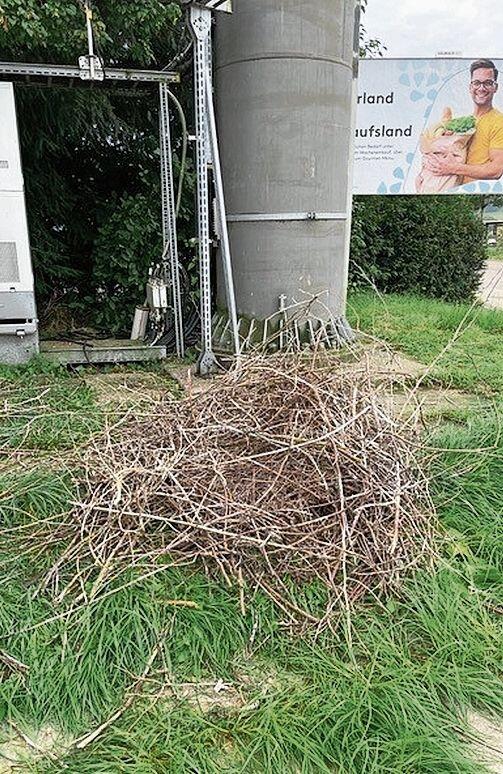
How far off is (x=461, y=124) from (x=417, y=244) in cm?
164

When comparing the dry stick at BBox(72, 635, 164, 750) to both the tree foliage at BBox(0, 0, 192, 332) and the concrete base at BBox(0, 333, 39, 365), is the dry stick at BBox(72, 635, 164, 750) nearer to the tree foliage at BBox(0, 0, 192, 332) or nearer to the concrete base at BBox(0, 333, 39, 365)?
the concrete base at BBox(0, 333, 39, 365)

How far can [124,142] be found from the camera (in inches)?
243

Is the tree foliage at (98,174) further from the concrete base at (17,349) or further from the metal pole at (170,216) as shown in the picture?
the concrete base at (17,349)

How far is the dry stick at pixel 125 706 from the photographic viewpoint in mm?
1352

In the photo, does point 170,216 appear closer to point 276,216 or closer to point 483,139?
point 276,216

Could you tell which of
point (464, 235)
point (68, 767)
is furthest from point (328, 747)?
point (464, 235)

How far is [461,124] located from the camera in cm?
806

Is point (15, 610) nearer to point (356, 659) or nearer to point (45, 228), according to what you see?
point (356, 659)

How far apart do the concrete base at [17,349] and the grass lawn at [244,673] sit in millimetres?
2344

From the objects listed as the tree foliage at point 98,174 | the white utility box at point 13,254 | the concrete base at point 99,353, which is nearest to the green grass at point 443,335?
the concrete base at point 99,353

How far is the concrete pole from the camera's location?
4410 millimetres

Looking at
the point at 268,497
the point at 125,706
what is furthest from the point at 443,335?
the point at 125,706

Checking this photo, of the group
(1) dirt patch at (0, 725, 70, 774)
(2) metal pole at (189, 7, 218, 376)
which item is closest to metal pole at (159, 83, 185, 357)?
(2) metal pole at (189, 7, 218, 376)

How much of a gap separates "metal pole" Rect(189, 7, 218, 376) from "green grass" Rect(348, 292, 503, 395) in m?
1.05
